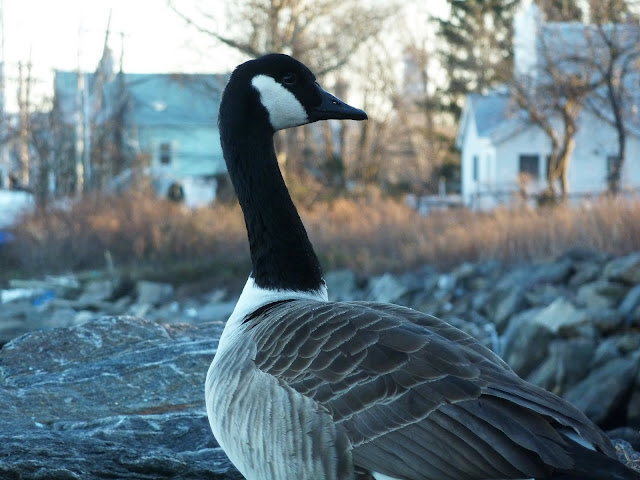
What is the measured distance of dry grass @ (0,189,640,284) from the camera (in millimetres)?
18109

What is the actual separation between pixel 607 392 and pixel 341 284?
1000 centimetres

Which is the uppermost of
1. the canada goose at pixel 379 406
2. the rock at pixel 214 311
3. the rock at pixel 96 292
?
the canada goose at pixel 379 406

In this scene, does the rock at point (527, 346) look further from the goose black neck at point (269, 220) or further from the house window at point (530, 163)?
the house window at point (530, 163)

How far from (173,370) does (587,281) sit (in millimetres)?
10512

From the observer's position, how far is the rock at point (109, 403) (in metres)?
3.51

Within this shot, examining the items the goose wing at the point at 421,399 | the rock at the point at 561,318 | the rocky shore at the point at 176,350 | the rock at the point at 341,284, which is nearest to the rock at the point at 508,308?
the rocky shore at the point at 176,350

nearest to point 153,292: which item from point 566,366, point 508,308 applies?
point 508,308

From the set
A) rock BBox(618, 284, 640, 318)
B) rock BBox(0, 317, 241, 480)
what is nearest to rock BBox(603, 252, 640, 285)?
rock BBox(618, 284, 640, 318)

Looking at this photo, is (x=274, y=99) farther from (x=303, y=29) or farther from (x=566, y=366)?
(x=303, y=29)

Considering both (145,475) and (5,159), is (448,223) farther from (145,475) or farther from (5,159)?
(5,159)

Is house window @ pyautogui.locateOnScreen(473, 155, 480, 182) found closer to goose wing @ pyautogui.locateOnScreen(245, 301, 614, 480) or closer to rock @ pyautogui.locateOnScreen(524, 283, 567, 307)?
rock @ pyautogui.locateOnScreen(524, 283, 567, 307)

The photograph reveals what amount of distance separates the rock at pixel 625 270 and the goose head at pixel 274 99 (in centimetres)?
998

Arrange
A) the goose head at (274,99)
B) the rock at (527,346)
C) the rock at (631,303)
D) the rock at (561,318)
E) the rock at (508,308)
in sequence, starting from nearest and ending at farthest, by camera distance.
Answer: the goose head at (274,99)
the rock at (527,346)
the rock at (561,318)
the rock at (631,303)
the rock at (508,308)

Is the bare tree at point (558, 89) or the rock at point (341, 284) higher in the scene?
the bare tree at point (558, 89)
